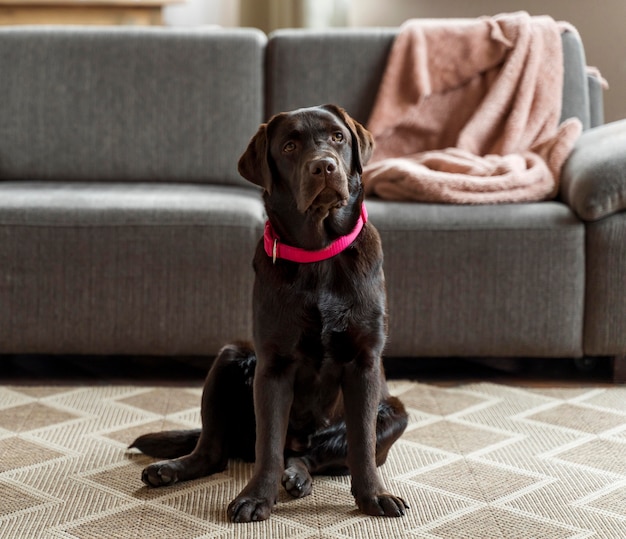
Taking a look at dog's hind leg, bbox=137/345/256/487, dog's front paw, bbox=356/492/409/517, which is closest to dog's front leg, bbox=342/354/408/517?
dog's front paw, bbox=356/492/409/517

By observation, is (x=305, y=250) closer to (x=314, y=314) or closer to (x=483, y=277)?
(x=314, y=314)

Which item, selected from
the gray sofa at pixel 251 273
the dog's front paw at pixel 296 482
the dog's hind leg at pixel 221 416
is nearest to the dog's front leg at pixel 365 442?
the dog's front paw at pixel 296 482

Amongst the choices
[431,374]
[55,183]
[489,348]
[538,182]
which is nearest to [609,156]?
[538,182]

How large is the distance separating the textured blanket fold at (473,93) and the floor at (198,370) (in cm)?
64

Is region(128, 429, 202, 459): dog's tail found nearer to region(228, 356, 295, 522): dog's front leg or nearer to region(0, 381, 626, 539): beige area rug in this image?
region(0, 381, 626, 539): beige area rug

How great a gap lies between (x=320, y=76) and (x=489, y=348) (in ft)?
3.76

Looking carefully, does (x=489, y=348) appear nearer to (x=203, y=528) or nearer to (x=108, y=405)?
(x=108, y=405)

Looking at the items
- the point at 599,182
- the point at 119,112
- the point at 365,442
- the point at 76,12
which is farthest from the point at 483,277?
the point at 76,12

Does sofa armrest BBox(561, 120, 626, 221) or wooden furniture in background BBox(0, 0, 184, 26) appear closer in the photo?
sofa armrest BBox(561, 120, 626, 221)

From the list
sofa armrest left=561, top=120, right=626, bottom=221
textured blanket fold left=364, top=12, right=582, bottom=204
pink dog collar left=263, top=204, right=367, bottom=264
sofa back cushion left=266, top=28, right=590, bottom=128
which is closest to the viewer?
pink dog collar left=263, top=204, right=367, bottom=264

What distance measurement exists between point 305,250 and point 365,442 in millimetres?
374

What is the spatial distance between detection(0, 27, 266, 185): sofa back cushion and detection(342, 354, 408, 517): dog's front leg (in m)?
1.55

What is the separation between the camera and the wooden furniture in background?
14.4ft

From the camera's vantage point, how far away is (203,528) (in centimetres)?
172
